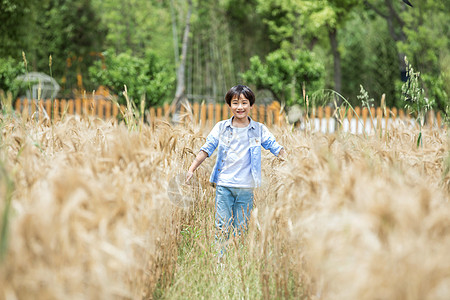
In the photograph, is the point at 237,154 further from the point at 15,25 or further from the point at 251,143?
the point at 15,25

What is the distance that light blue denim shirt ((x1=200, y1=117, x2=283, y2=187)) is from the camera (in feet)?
10.4

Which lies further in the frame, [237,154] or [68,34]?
[68,34]

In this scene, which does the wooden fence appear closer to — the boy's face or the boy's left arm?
the boy's left arm

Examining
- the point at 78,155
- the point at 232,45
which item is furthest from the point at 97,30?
the point at 78,155

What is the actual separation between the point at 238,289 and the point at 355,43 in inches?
981

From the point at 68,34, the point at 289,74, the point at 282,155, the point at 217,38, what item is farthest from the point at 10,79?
the point at 217,38

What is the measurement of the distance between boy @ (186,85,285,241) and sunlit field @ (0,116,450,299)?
1.93 ft

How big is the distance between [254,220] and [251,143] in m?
0.99

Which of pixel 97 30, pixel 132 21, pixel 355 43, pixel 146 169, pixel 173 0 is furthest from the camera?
pixel 355 43

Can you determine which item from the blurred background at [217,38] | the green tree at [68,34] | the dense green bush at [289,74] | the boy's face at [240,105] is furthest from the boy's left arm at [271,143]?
the green tree at [68,34]

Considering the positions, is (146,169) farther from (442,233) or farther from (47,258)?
(442,233)

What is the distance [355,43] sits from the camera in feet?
82.7

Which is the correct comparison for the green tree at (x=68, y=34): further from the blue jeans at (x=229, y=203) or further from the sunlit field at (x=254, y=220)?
the sunlit field at (x=254, y=220)

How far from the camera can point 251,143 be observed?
126 inches
